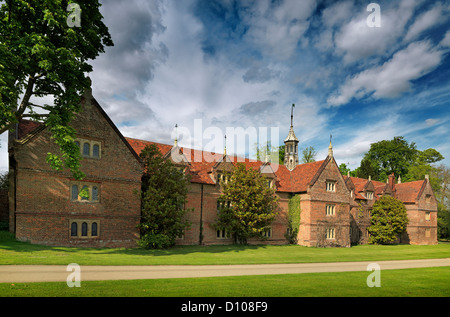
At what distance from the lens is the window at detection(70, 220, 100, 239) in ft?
71.8

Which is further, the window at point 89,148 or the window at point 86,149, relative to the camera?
the window at point 86,149

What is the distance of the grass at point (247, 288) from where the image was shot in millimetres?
9148

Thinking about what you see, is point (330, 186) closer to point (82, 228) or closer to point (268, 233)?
point (268, 233)

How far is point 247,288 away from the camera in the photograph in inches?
417

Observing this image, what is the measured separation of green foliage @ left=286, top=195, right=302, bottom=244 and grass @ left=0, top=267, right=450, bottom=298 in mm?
21450

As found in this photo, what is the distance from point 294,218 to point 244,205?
898 centimetres

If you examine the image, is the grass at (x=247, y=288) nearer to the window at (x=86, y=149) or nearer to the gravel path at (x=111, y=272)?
the gravel path at (x=111, y=272)

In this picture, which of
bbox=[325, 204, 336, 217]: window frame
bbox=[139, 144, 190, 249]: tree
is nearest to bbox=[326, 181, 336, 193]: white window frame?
bbox=[325, 204, 336, 217]: window frame

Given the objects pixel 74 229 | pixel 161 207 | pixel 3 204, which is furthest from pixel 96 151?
pixel 3 204

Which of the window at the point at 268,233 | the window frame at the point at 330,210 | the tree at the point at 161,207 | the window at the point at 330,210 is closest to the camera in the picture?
the tree at the point at 161,207

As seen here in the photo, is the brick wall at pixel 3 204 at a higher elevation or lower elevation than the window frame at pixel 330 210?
higher

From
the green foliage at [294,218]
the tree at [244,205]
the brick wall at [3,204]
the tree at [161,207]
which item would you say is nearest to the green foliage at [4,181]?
the brick wall at [3,204]

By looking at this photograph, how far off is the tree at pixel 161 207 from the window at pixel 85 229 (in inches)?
129
